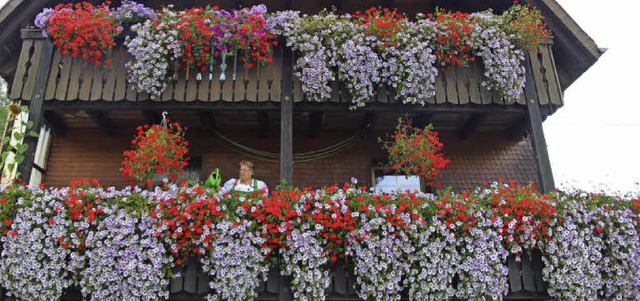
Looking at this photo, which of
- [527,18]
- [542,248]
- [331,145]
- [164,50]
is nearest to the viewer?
[542,248]

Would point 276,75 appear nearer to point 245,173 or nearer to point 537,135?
point 245,173

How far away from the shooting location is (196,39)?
8.48 m

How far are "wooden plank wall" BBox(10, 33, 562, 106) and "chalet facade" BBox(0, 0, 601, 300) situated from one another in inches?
0.7

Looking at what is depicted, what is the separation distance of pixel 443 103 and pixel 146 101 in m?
4.64

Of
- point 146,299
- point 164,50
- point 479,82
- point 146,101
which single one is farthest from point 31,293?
point 479,82

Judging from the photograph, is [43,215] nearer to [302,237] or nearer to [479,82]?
[302,237]

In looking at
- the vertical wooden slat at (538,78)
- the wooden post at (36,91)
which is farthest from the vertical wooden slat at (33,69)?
the vertical wooden slat at (538,78)

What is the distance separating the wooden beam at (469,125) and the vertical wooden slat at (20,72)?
751cm

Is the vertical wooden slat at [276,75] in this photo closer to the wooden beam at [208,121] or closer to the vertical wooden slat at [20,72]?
the wooden beam at [208,121]

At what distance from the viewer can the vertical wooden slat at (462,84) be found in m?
8.73

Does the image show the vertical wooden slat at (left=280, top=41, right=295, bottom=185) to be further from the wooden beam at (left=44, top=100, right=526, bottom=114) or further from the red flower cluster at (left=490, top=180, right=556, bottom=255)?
the red flower cluster at (left=490, top=180, right=556, bottom=255)

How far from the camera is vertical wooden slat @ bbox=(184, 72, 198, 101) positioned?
27.9ft

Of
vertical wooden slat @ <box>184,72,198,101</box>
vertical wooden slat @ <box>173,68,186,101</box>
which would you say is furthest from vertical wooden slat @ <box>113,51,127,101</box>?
vertical wooden slat @ <box>184,72,198,101</box>

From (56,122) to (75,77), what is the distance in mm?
2190
